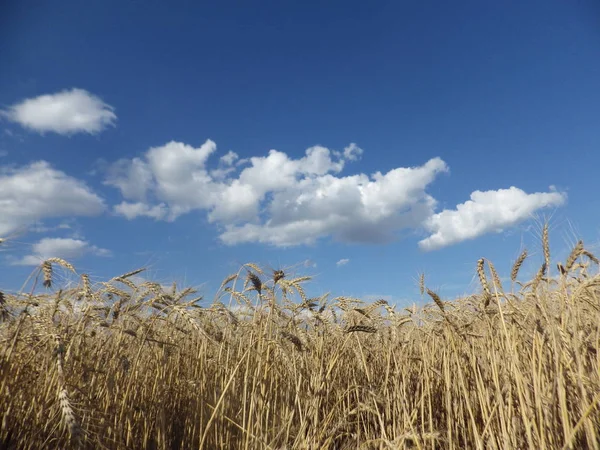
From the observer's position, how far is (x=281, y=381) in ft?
11.8

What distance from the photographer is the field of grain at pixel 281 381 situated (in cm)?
238

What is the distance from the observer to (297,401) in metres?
3.11

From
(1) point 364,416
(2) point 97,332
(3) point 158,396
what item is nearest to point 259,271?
(3) point 158,396

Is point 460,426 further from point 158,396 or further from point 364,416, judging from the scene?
point 158,396

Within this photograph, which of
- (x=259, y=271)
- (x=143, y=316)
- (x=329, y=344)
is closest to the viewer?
(x=259, y=271)

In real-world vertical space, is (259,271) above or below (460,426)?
above

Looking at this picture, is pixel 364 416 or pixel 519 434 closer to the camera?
pixel 519 434

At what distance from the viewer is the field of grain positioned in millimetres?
2385

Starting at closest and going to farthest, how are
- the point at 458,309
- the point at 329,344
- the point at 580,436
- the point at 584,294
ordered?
the point at 580,436 < the point at 584,294 < the point at 329,344 < the point at 458,309

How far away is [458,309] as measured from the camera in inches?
196

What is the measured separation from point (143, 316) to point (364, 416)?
223 cm

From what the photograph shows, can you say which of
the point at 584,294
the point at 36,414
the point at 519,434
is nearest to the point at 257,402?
the point at 36,414

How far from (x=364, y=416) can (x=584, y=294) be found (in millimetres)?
2146

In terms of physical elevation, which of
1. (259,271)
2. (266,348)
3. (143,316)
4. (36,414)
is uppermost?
(259,271)
